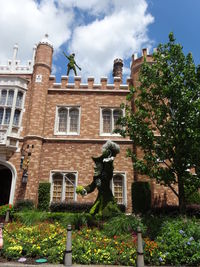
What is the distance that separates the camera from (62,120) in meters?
15.8

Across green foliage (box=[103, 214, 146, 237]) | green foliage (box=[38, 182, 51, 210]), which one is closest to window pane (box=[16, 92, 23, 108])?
green foliage (box=[38, 182, 51, 210])

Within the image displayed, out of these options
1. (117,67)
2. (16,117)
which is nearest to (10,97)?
(16,117)

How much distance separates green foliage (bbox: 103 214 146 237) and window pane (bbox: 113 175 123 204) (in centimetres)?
653

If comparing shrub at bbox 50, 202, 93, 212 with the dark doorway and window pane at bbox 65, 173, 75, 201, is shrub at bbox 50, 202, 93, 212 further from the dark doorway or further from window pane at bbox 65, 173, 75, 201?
the dark doorway

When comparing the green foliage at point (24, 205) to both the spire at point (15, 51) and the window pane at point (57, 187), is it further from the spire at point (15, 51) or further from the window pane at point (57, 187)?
the spire at point (15, 51)

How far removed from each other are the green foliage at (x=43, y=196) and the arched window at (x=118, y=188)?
4552mm

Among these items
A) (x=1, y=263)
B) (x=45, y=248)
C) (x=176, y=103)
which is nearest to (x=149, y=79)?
(x=176, y=103)

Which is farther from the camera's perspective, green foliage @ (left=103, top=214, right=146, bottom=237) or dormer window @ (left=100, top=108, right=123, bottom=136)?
dormer window @ (left=100, top=108, right=123, bottom=136)

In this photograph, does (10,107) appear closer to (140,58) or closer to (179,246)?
(140,58)

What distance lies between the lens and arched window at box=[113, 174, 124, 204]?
13.9m

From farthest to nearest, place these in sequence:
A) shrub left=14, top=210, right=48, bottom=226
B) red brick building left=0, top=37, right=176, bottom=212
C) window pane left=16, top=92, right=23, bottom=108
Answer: window pane left=16, top=92, right=23, bottom=108 → red brick building left=0, top=37, right=176, bottom=212 → shrub left=14, top=210, right=48, bottom=226

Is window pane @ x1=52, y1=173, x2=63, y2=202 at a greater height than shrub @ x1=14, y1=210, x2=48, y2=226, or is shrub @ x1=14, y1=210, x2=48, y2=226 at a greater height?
window pane @ x1=52, y1=173, x2=63, y2=202

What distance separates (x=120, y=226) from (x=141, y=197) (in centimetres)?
568

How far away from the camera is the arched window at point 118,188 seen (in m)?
13.9
